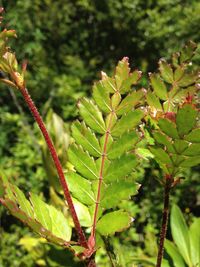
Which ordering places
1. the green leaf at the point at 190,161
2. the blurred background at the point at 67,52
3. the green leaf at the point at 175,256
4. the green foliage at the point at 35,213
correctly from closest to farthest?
the green foliage at the point at 35,213, the green leaf at the point at 190,161, the green leaf at the point at 175,256, the blurred background at the point at 67,52

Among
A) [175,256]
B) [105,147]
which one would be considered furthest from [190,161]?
[175,256]

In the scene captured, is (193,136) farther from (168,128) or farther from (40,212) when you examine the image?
(40,212)

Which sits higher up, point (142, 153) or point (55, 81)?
point (55, 81)

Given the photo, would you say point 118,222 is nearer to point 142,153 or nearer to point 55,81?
point 142,153

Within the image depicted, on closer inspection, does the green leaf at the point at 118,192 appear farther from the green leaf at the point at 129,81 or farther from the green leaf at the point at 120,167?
the green leaf at the point at 129,81

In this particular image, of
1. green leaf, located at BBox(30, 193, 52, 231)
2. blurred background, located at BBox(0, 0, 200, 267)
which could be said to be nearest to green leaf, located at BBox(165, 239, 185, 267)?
green leaf, located at BBox(30, 193, 52, 231)

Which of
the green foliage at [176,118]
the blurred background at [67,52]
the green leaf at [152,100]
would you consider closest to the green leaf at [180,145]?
the green foliage at [176,118]

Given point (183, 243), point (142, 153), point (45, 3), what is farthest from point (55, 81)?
point (142, 153)
